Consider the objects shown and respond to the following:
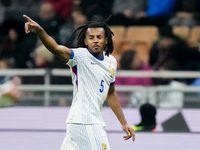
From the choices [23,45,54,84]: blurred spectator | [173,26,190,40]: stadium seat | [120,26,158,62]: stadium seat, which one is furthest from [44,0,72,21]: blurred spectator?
[173,26,190,40]: stadium seat

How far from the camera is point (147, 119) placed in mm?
6145

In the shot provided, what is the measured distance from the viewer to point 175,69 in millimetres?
9828

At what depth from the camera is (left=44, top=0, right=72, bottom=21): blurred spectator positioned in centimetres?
1122

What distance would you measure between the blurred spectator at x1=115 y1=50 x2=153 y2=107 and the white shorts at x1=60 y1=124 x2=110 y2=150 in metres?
3.11

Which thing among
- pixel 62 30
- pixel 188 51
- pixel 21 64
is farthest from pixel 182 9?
pixel 21 64

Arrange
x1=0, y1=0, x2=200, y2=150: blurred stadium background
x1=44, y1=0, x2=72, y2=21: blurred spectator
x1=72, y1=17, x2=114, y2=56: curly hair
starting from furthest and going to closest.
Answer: x1=44, y1=0, x2=72, y2=21: blurred spectator < x1=0, y1=0, x2=200, y2=150: blurred stadium background < x1=72, y1=17, x2=114, y2=56: curly hair

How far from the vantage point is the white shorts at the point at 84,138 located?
4316mm

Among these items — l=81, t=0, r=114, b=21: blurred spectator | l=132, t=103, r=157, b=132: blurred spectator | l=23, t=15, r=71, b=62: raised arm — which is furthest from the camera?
l=81, t=0, r=114, b=21: blurred spectator

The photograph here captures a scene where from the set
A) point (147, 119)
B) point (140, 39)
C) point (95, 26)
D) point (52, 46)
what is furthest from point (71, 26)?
point (52, 46)

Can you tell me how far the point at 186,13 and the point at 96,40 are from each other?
6719mm

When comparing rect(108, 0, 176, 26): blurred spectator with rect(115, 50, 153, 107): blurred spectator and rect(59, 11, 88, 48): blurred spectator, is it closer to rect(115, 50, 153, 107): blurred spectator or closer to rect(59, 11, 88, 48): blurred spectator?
rect(59, 11, 88, 48): blurred spectator

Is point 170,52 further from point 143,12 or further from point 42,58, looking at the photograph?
point 42,58

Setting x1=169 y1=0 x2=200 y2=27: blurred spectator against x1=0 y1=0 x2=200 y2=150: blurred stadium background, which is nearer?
x1=0 y1=0 x2=200 y2=150: blurred stadium background

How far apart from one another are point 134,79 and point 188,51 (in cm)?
159
